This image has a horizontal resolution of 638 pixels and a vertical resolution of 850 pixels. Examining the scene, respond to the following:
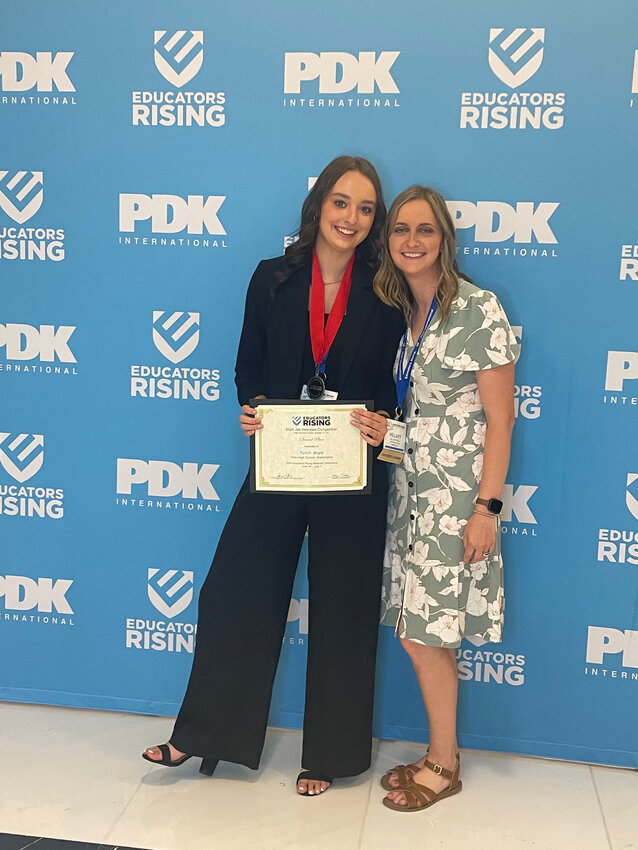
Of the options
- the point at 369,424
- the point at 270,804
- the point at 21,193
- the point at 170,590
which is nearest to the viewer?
the point at 369,424

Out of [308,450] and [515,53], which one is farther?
[515,53]

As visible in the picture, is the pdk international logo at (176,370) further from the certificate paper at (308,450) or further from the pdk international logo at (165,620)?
the pdk international logo at (165,620)

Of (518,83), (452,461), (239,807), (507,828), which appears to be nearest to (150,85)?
(518,83)

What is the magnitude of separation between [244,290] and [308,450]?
2.18 feet

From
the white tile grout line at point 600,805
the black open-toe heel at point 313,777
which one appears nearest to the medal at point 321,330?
the black open-toe heel at point 313,777

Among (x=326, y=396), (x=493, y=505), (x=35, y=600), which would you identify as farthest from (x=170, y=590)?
(x=493, y=505)

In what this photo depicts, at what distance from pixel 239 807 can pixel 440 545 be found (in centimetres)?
96

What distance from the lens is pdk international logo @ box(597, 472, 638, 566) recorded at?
2734 millimetres

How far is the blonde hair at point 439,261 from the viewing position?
8.02 ft

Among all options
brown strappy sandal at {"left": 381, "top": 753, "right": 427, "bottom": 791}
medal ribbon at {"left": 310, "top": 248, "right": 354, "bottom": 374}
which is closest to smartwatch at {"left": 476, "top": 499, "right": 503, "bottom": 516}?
medal ribbon at {"left": 310, "top": 248, "right": 354, "bottom": 374}

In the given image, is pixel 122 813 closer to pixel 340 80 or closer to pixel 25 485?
pixel 25 485

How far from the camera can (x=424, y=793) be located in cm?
260

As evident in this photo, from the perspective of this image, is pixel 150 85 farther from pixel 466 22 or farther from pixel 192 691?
pixel 192 691

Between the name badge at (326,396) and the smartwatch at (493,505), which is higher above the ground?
the name badge at (326,396)
